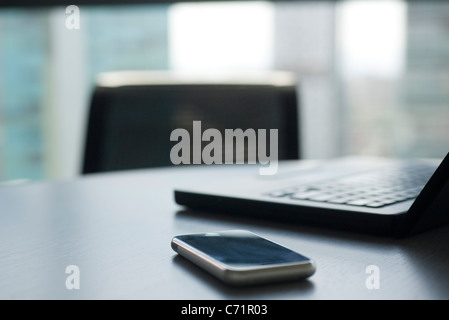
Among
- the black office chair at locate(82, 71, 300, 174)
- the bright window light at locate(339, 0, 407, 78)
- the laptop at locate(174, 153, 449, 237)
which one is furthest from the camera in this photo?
the bright window light at locate(339, 0, 407, 78)

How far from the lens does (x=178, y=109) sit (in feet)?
4.07

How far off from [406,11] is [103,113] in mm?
1363

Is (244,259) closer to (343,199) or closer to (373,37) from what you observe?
(343,199)

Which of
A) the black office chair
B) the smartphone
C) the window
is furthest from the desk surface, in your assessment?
the window

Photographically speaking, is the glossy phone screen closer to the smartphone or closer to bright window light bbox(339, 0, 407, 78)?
the smartphone

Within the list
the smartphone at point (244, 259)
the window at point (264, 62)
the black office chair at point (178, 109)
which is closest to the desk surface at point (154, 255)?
the smartphone at point (244, 259)

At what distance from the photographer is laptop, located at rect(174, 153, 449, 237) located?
0.45m

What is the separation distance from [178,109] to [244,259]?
92 cm

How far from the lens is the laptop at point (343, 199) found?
0.45 m

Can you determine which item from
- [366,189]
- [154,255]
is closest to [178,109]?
[366,189]

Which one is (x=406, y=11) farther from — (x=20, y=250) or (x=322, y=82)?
(x=20, y=250)

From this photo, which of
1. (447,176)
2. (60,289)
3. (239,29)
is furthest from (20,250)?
(239,29)

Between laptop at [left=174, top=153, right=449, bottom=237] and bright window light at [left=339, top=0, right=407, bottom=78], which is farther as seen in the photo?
bright window light at [left=339, top=0, right=407, bottom=78]

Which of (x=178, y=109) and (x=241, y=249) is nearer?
(x=241, y=249)
